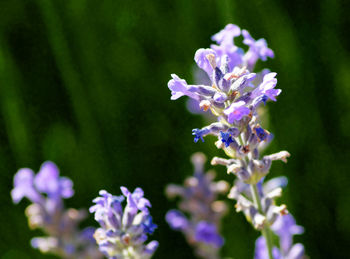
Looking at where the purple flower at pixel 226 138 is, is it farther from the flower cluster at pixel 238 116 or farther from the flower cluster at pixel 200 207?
the flower cluster at pixel 200 207

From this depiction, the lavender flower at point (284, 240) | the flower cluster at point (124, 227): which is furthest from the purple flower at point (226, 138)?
the lavender flower at point (284, 240)

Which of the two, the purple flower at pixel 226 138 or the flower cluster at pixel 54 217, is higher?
the flower cluster at pixel 54 217

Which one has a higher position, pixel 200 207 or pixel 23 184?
pixel 23 184

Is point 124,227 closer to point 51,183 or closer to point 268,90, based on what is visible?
point 268,90

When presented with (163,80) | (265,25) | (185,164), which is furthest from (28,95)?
(265,25)

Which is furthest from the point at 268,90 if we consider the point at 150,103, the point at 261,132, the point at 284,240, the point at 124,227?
the point at 150,103

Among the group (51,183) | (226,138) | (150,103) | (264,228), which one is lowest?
(264,228)

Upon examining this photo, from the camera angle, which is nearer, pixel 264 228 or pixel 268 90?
pixel 268 90
